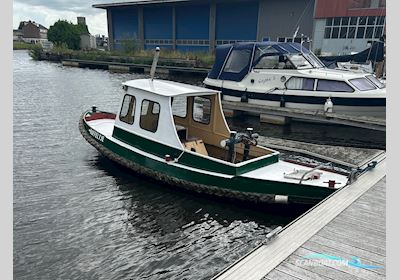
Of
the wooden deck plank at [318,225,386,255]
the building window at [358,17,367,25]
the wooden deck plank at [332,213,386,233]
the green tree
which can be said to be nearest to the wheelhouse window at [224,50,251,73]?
the wooden deck plank at [332,213,386,233]

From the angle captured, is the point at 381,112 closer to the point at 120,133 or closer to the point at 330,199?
the point at 330,199

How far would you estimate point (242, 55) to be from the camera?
17172 mm

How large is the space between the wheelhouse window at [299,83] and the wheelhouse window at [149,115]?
863cm

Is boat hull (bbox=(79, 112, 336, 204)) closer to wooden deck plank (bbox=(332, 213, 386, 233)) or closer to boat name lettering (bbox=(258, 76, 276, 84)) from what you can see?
wooden deck plank (bbox=(332, 213, 386, 233))

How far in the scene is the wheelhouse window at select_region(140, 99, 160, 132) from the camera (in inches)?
363

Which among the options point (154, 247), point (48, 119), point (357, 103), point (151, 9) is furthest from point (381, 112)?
point (151, 9)

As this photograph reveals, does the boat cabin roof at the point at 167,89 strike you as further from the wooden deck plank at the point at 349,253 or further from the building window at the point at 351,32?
the building window at the point at 351,32

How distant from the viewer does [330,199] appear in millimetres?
6684

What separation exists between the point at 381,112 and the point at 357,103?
1.04m

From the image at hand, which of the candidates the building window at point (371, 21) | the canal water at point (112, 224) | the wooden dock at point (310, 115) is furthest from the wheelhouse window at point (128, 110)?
the building window at point (371, 21)

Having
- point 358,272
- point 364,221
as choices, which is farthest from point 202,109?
point 358,272

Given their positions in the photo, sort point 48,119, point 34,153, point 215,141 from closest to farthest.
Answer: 1. point 215,141
2. point 34,153
3. point 48,119

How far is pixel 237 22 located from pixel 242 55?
2890 centimetres

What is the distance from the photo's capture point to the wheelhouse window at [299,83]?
15305 millimetres
